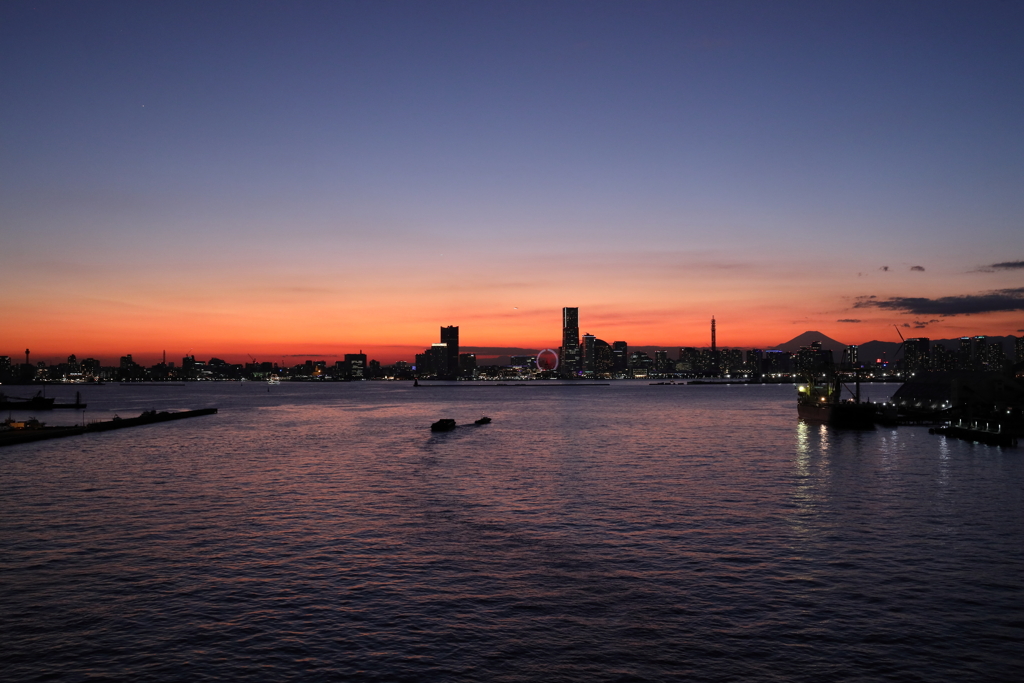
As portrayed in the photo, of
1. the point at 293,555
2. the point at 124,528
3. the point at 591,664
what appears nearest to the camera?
the point at 591,664

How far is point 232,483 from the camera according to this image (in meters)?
54.7

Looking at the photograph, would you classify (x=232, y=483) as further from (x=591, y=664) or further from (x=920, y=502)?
(x=920, y=502)

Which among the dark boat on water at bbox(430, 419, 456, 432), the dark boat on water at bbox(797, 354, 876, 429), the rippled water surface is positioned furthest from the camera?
the dark boat on water at bbox(797, 354, 876, 429)

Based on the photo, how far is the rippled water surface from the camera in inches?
795

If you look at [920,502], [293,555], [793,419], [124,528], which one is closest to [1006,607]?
[920,502]

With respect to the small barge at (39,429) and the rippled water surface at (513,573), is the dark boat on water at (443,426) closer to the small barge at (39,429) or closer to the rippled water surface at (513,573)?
the rippled water surface at (513,573)

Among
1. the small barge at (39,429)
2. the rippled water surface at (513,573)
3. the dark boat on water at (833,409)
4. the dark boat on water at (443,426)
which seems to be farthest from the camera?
the dark boat on water at (833,409)

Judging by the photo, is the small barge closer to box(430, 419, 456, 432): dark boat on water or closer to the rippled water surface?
the rippled water surface

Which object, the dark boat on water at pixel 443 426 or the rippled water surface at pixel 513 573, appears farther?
the dark boat on water at pixel 443 426

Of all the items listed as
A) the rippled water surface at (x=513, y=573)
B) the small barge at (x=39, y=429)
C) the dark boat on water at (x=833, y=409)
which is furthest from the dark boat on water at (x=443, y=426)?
the dark boat on water at (x=833, y=409)

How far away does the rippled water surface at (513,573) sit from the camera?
20188 mm

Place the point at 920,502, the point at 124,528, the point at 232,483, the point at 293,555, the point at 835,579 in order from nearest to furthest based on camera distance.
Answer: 1. the point at 835,579
2. the point at 293,555
3. the point at 124,528
4. the point at 920,502
5. the point at 232,483

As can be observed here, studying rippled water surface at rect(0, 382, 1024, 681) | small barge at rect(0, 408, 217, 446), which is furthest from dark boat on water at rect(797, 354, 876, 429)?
small barge at rect(0, 408, 217, 446)

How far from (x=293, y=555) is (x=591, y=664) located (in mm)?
17517
